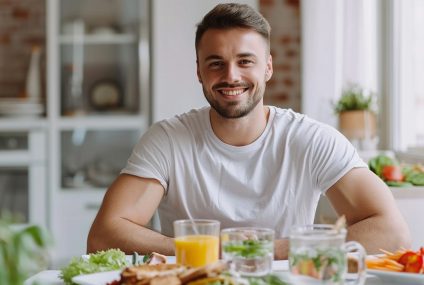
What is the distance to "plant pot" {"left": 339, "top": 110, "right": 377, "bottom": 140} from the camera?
3.92 m

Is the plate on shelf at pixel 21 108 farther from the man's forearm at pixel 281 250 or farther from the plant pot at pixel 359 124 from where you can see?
the man's forearm at pixel 281 250

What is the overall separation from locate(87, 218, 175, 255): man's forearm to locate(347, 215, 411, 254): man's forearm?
46cm

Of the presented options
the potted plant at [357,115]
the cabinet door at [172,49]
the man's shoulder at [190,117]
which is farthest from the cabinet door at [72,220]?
the man's shoulder at [190,117]

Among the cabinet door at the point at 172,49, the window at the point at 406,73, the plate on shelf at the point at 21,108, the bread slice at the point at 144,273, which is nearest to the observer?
the bread slice at the point at 144,273

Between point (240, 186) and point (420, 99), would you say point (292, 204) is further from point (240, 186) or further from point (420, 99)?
point (420, 99)

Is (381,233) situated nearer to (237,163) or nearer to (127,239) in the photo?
(237,163)

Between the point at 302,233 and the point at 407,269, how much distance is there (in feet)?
0.88

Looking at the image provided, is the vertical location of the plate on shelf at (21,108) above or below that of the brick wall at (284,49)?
below

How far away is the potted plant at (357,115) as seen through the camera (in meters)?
3.92

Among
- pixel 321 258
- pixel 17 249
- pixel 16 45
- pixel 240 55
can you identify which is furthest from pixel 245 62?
pixel 16 45

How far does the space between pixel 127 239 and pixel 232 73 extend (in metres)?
0.54

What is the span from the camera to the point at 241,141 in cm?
205

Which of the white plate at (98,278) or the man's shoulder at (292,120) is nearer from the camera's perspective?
the white plate at (98,278)

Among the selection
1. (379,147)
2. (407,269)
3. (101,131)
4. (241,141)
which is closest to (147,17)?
(101,131)
